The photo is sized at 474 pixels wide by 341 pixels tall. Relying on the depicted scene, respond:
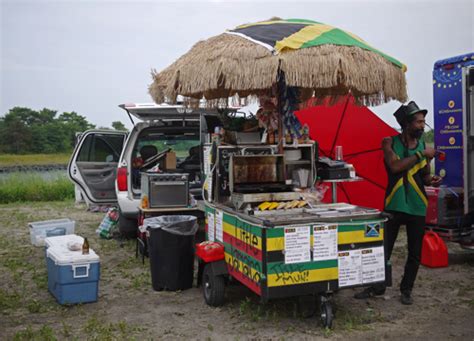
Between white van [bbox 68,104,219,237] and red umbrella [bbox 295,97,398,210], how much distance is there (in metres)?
1.83

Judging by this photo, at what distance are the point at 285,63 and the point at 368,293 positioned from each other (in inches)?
95.9

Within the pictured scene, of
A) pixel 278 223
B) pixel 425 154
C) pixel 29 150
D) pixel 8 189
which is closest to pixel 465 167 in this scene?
pixel 425 154

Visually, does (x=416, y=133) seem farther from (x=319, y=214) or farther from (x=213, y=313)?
(x=213, y=313)

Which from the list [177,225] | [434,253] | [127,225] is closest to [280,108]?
[177,225]

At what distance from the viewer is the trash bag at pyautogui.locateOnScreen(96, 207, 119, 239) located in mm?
8281

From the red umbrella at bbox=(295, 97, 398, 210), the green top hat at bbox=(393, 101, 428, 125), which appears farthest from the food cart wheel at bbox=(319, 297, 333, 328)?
the red umbrella at bbox=(295, 97, 398, 210)

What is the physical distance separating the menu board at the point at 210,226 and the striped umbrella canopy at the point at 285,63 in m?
1.28

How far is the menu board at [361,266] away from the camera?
13.6 feet

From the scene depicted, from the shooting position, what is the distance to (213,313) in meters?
4.57

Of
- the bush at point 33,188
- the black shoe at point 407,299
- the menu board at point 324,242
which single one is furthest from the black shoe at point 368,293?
the bush at point 33,188

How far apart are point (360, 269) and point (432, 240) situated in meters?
2.35

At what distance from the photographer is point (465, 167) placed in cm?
604

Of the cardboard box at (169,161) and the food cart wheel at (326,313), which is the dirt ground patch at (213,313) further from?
the cardboard box at (169,161)

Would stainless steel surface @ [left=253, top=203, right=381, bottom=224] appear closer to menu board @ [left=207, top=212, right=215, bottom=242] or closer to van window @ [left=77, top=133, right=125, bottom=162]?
menu board @ [left=207, top=212, right=215, bottom=242]
